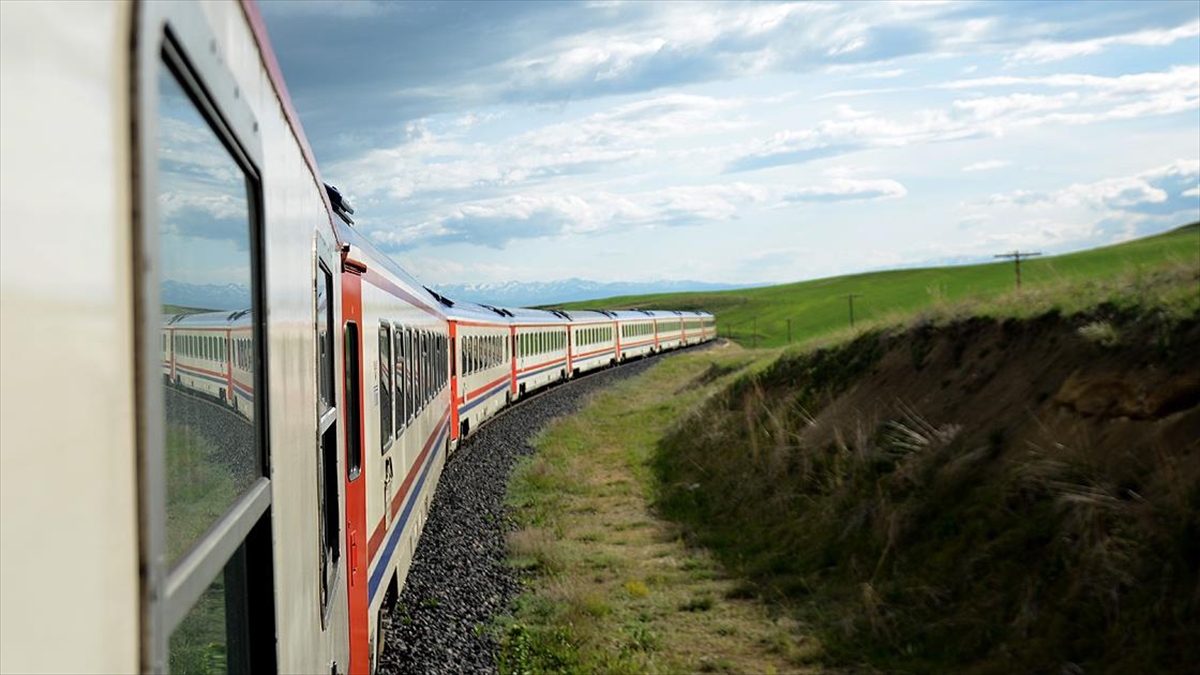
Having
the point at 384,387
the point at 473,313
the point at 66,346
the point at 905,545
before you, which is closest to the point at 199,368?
the point at 66,346

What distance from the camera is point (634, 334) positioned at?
49750 mm

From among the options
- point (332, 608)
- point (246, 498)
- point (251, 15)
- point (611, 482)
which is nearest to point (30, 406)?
point (246, 498)

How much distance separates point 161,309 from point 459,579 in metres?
10.0

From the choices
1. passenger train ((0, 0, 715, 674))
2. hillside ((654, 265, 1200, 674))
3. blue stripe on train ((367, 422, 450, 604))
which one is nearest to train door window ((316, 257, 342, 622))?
passenger train ((0, 0, 715, 674))

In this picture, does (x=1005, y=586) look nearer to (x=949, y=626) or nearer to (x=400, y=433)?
(x=949, y=626)

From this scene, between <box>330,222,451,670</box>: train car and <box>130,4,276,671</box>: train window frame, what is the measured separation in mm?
3406

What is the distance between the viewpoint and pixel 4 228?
0.98 m

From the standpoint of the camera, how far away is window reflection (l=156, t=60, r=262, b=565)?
154 cm

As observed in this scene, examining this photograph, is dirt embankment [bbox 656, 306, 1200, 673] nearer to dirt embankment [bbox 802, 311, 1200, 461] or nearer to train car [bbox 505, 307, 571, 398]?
dirt embankment [bbox 802, 311, 1200, 461]

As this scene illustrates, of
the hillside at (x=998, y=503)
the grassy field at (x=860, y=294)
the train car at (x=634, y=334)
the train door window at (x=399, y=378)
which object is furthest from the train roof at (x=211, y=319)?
the train car at (x=634, y=334)

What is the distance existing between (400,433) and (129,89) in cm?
822

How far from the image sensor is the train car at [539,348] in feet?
95.2

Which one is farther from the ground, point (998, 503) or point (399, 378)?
point (399, 378)

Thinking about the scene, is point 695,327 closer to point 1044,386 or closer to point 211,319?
point 1044,386
